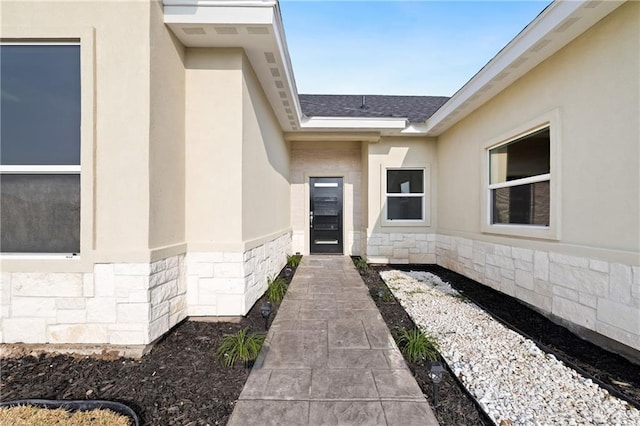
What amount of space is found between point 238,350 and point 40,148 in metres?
2.58

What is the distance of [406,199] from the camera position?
6535 millimetres

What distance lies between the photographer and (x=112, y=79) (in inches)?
99.2

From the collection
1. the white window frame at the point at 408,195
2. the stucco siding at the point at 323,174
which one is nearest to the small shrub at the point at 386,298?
the white window frame at the point at 408,195

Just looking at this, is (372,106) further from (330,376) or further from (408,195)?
(330,376)

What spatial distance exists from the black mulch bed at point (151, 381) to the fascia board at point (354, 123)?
180 inches

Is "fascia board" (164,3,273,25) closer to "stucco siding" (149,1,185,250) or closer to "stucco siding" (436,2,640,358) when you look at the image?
"stucco siding" (149,1,185,250)

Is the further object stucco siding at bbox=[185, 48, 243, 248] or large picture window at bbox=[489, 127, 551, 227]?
large picture window at bbox=[489, 127, 551, 227]

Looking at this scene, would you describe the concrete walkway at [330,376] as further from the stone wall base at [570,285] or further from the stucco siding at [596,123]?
the stucco siding at [596,123]

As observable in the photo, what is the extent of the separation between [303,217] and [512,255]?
464 centimetres

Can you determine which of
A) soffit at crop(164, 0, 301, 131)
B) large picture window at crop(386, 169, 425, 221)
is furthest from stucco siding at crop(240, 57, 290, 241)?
large picture window at crop(386, 169, 425, 221)

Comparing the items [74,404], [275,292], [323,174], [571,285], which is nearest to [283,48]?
[275,292]

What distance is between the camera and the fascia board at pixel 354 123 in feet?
19.0

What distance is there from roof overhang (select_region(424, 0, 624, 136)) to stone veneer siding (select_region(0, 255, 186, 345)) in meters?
4.54

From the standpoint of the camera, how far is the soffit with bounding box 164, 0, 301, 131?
274 cm
